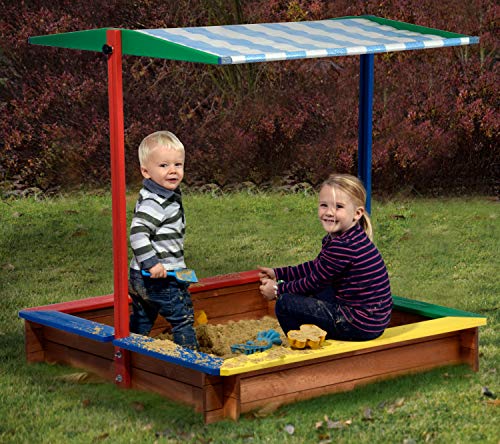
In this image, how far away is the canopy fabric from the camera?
488 centimetres

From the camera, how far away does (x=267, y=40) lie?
541 cm

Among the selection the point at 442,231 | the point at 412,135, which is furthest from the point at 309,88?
the point at 442,231

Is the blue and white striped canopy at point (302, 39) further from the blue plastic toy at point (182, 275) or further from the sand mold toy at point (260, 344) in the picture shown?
the sand mold toy at point (260, 344)

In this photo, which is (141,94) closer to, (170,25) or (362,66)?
(170,25)

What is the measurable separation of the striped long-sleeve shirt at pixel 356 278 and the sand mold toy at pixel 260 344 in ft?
1.29

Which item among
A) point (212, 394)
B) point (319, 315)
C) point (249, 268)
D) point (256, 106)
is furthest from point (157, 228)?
point (256, 106)

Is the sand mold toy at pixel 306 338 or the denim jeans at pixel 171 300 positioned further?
the denim jeans at pixel 171 300

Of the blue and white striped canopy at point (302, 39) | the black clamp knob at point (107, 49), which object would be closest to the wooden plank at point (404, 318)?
the blue and white striped canopy at point (302, 39)

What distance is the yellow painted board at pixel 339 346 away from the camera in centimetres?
488

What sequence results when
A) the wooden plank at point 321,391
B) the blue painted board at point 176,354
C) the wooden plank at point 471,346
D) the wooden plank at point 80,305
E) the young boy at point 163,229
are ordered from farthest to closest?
the wooden plank at point 80,305 < the wooden plank at point 471,346 < the young boy at point 163,229 < the wooden plank at point 321,391 < the blue painted board at point 176,354

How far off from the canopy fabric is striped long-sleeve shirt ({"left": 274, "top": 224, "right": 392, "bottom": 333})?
890 millimetres

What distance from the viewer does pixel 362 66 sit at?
6469mm

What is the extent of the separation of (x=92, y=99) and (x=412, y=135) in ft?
11.3

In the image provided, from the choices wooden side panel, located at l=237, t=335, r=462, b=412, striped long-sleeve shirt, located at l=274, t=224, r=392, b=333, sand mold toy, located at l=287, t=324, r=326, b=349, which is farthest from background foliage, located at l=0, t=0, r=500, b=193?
sand mold toy, located at l=287, t=324, r=326, b=349
